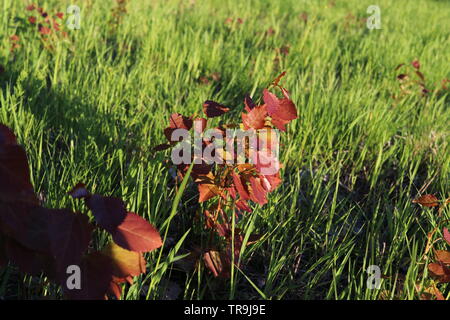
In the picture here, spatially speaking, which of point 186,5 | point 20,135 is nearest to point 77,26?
point 20,135

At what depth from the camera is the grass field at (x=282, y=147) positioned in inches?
51.4

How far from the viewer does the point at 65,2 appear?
3.40 metres

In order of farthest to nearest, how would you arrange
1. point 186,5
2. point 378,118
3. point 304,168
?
point 186,5 → point 378,118 → point 304,168

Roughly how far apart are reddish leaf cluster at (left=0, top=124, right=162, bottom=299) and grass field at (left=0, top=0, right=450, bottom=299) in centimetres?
19

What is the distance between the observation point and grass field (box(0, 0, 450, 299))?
1.31 metres

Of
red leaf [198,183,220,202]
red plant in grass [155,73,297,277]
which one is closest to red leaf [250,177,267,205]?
red plant in grass [155,73,297,277]

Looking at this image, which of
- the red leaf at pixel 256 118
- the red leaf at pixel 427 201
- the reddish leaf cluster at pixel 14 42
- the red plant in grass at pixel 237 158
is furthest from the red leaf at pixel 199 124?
the reddish leaf cluster at pixel 14 42

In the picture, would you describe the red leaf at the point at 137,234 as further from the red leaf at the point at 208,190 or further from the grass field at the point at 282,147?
the red leaf at the point at 208,190

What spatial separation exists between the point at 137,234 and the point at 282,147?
1160mm

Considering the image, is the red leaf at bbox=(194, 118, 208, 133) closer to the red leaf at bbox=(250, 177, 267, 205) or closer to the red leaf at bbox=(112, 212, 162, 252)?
the red leaf at bbox=(250, 177, 267, 205)

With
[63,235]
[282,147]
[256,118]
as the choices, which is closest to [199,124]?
[256,118]
